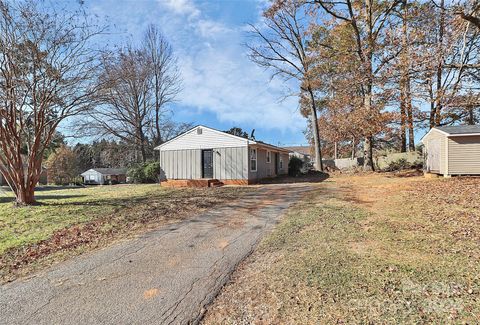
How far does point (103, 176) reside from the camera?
139ft

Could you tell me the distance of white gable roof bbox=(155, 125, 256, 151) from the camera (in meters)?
15.6

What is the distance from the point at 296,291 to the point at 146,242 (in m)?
3.11

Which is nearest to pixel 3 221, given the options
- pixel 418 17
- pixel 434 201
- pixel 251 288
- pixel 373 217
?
pixel 251 288

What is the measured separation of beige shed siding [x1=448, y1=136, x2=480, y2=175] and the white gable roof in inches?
351

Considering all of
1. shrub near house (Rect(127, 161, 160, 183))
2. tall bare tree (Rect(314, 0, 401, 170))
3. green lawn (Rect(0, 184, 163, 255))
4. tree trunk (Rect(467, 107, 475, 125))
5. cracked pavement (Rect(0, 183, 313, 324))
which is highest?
tall bare tree (Rect(314, 0, 401, 170))

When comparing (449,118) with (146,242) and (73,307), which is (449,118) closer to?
(146,242)

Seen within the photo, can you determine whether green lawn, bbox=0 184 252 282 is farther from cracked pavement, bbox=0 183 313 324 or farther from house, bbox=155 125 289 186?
house, bbox=155 125 289 186

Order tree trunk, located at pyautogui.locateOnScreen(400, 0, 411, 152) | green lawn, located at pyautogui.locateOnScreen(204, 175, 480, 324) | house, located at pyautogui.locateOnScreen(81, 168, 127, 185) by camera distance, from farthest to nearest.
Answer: house, located at pyautogui.locateOnScreen(81, 168, 127, 185), tree trunk, located at pyautogui.locateOnScreen(400, 0, 411, 152), green lawn, located at pyautogui.locateOnScreen(204, 175, 480, 324)

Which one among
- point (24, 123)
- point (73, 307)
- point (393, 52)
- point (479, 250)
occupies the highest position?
point (393, 52)

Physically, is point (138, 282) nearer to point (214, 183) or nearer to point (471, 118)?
point (214, 183)

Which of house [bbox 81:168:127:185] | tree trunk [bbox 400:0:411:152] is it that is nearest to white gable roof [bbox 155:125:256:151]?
tree trunk [bbox 400:0:411:152]

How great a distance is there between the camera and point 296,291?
314 centimetres

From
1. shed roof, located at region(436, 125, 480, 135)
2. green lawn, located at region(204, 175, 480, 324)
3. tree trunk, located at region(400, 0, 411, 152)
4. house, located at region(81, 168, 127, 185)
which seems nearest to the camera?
green lawn, located at region(204, 175, 480, 324)

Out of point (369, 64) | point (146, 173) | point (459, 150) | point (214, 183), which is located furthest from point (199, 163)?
point (459, 150)
